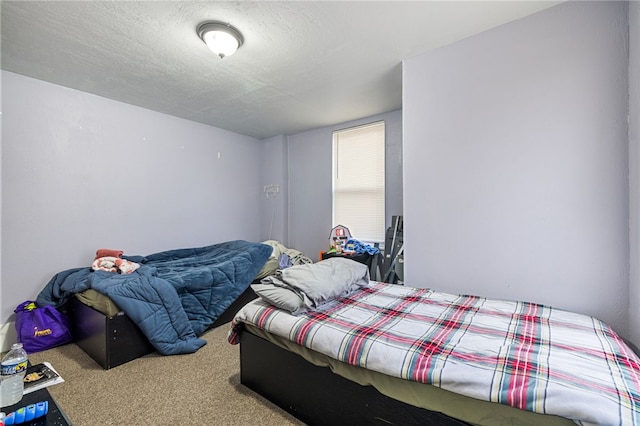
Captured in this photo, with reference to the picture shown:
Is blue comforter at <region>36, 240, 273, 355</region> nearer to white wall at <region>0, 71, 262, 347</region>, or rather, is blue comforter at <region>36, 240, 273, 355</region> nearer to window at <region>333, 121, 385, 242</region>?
white wall at <region>0, 71, 262, 347</region>

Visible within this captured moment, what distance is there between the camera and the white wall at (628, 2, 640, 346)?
56.9 inches

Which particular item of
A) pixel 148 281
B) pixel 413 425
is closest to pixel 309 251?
pixel 148 281

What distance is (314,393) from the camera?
145cm

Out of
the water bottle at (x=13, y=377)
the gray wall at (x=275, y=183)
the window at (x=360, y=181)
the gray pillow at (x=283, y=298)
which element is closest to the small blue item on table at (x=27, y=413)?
the water bottle at (x=13, y=377)

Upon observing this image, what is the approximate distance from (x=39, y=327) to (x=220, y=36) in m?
2.79

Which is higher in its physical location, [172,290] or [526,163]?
[526,163]

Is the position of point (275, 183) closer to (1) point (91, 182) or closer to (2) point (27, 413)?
(1) point (91, 182)

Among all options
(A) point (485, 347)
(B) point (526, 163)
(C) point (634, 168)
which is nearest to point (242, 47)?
(B) point (526, 163)

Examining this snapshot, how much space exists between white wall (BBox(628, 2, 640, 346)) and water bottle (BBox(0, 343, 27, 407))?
294 centimetres

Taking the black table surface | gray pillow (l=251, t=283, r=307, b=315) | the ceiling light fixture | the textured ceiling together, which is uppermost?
the textured ceiling

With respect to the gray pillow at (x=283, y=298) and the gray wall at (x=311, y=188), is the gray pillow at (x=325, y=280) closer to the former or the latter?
the gray pillow at (x=283, y=298)

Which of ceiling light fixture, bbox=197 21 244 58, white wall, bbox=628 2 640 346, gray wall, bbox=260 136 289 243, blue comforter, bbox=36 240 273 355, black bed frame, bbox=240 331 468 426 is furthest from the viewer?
gray wall, bbox=260 136 289 243

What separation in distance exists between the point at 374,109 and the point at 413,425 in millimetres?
3182

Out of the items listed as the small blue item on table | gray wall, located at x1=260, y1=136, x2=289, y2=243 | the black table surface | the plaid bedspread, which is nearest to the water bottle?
the black table surface
